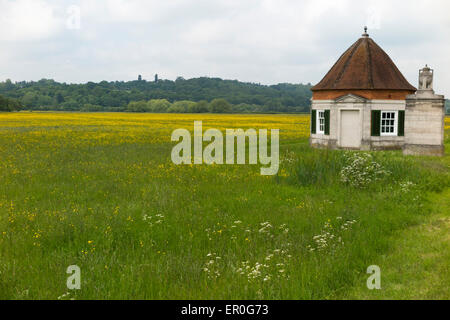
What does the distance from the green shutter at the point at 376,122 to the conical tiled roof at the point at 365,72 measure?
165 centimetres

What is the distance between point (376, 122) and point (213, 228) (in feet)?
65.6

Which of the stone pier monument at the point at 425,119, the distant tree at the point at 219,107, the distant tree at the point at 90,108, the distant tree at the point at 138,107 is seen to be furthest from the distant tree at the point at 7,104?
the stone pier monument at the point at 425,119

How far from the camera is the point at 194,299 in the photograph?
700cm

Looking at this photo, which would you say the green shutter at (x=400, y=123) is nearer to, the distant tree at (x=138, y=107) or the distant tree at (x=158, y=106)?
the distant tree at (x=138, y=107)

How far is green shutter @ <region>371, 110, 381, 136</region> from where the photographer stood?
2742 centimetres

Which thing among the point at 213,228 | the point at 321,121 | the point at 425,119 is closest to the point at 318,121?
the point at 321,121

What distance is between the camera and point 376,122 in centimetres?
2745

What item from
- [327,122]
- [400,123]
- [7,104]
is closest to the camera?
[400,123]

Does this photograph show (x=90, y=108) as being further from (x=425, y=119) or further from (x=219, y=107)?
(x=425, y=119)

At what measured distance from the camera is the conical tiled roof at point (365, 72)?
90.4 ft
